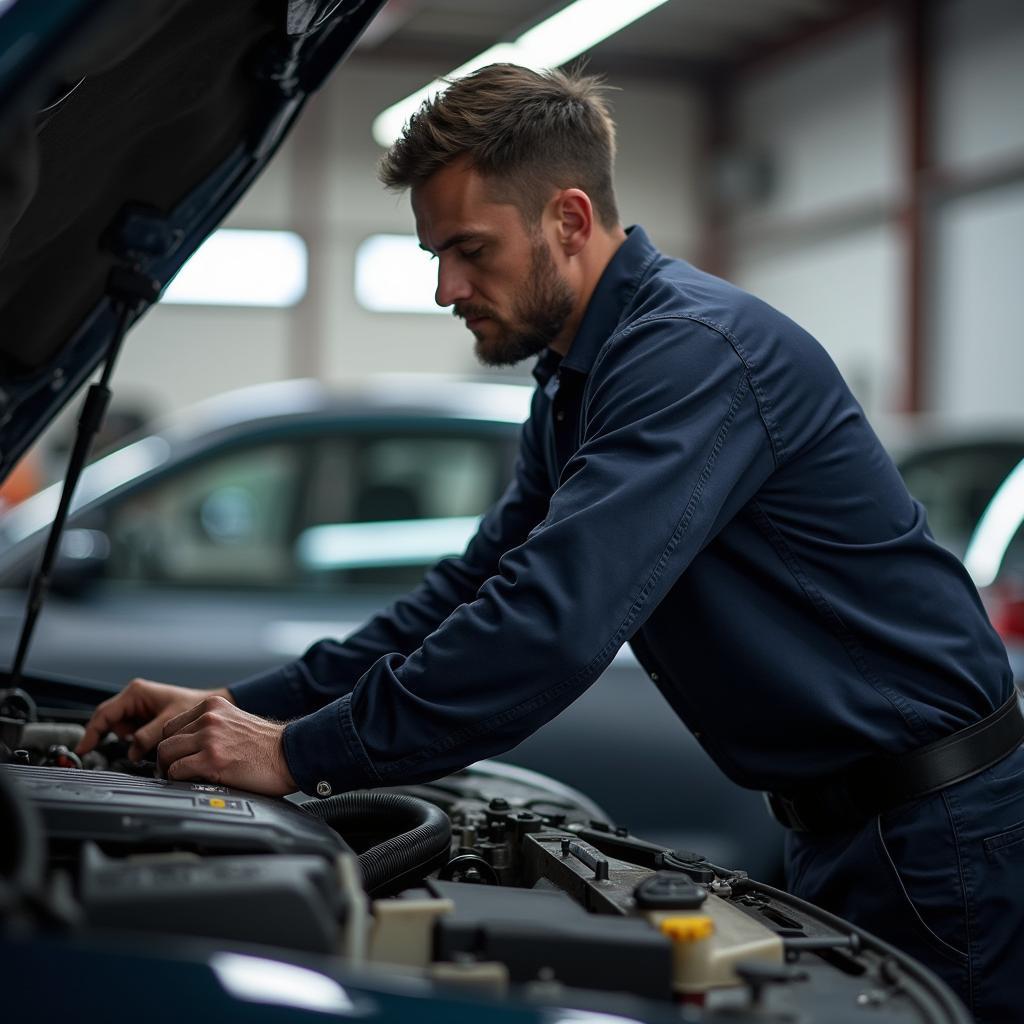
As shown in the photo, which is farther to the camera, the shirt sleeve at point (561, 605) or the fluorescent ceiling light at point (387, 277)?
the fluorescent ceiling light at point (387, 277)

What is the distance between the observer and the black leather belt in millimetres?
1763

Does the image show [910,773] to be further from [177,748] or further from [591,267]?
[177,748]

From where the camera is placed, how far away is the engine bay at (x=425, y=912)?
1102mm

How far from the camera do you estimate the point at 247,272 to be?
1328 cm

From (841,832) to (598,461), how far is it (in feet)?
2.19

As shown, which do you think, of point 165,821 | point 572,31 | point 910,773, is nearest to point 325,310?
point 572,31

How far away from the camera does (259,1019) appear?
0.99 meters

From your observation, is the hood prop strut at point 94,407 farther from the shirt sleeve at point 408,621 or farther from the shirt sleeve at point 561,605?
the shirt sleeve at point 561,605

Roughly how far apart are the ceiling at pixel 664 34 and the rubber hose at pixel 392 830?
9.17 meters

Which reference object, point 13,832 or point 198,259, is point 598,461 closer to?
point 13,832

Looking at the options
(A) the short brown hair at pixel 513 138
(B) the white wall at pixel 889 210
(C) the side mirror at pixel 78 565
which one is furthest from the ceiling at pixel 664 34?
(A) the short brown hair at pixel 513 138

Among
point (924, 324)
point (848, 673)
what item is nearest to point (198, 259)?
point (924, 324)

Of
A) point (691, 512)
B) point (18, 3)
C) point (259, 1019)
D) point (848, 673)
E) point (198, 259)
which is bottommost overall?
point (259, 1019)

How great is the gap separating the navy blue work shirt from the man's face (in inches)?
3.0
